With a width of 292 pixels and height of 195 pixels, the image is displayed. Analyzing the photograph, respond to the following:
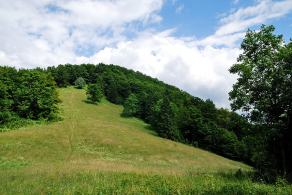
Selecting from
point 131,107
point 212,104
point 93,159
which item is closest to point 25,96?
point 131,107

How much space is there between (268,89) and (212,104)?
81122mm

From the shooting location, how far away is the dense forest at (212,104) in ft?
105

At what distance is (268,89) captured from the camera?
1247 inches

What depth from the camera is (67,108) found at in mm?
110375

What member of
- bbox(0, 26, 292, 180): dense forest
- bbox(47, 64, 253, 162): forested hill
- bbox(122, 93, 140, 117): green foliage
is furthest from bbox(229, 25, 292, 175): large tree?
bbox(122, 93, 140, 117): green foliage

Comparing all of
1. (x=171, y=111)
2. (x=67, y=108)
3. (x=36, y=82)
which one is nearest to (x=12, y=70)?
(x=36, y=82)

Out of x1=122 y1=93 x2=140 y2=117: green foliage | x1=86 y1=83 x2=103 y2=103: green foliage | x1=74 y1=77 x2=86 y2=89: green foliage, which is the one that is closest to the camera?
x1=122 y1=93 x2=140 y2=117: green foliage

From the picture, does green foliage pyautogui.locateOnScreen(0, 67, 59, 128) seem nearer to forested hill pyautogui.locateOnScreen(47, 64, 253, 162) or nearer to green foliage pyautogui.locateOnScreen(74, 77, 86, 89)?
forested hill pyautogui.locateOnScreen(47, 64, 253, 162)

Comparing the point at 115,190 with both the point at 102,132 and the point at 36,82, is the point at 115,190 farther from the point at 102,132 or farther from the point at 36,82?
the point at 36,82

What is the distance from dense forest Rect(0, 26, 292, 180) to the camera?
1255 inches

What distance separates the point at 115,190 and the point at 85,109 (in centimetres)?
10045

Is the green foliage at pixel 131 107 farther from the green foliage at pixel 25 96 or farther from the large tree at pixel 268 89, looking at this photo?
the large tree at pixel 268 89

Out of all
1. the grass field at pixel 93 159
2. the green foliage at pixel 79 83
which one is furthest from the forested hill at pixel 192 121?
the green foliage at pixel 79 83

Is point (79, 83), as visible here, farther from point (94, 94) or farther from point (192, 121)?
point (192, 121)
